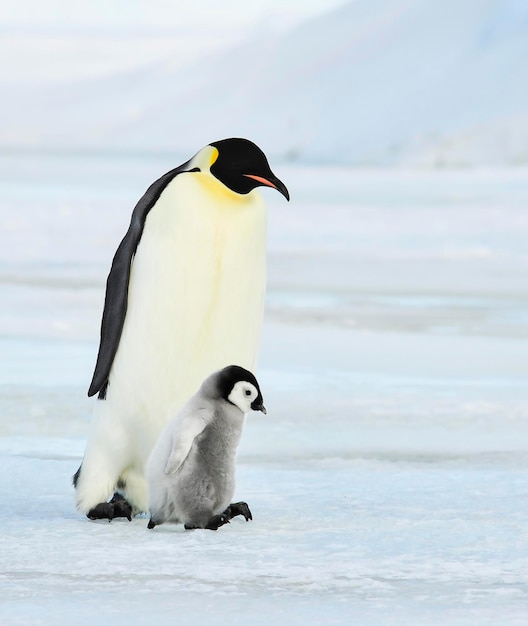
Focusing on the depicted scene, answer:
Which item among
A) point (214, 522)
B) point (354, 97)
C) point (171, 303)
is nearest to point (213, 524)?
point (214, 522)

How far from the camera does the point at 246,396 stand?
3188 millimetres

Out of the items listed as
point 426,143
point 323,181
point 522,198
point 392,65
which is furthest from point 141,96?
point 522,198

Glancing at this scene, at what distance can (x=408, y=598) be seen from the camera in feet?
8.90

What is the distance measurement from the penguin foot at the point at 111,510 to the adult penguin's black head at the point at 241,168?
754mm

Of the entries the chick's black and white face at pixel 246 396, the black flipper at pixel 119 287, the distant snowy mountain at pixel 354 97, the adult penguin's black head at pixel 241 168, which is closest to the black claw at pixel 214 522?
the chick's black and white face at pixel 246 396

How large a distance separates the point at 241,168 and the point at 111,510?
815 millimetres

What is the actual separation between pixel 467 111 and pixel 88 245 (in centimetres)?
3074

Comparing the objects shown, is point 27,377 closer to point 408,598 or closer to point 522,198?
point 408,598

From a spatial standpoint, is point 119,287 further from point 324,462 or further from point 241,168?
point 324,462

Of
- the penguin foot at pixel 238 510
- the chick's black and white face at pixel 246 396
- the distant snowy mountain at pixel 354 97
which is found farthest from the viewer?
the distant snowy mountain at pixel 354 97

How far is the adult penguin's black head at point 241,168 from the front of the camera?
3414mm

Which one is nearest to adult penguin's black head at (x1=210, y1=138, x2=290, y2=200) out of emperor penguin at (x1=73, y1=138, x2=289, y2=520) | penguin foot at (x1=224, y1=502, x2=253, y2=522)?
emperor penguin at (x1=73, y1=138, x2=289, y2=520)

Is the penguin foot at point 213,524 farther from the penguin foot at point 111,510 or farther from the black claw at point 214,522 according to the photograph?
the penguin foot at point 111,510

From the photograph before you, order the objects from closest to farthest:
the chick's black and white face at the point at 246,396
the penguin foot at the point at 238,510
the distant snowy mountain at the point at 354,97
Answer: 1. the chick's black and white face at the point at 246,396
2. the penguin foot at the point at 238,510
3. the distant snowy mountain at the point at 354,97
